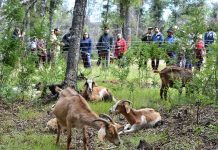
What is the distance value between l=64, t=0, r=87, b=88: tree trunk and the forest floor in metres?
1.19

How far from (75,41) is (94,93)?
5.15 ft

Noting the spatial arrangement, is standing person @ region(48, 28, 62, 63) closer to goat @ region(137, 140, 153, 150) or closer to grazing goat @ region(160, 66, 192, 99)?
grazing goat @ region(160, 66, 192, 99)

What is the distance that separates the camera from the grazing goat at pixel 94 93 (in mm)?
12922

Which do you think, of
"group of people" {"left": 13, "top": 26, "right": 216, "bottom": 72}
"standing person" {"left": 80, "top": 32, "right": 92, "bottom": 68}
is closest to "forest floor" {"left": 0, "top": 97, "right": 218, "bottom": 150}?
"group of people" {"left": 13, "top": 26, "right": 216, "bottom": 72}

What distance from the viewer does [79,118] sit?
329 inches

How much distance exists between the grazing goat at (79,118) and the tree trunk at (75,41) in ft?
10.1

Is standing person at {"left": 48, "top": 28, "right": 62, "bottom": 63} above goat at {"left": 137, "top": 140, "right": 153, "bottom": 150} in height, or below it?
above

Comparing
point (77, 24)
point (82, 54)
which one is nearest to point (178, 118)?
point (77, 24)

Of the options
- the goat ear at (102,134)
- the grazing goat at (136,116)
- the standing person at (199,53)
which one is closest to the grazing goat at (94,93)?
the grazing goat at (136,116)

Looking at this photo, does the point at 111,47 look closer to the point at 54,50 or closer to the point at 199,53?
the point at 54,50

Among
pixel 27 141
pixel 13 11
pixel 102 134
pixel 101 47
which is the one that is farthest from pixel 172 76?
pixel 101 47

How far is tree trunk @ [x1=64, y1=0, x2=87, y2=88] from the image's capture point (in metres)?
12.3

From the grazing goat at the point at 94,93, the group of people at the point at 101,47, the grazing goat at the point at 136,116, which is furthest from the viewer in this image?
the group of people at the point at 101,47

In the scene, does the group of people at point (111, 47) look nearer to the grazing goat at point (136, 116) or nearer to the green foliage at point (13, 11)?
the green foliage at point (13, 11)
